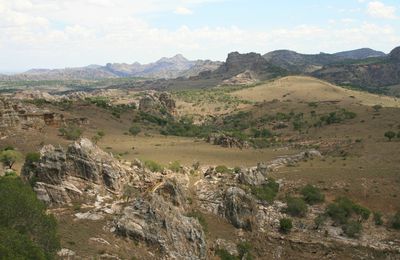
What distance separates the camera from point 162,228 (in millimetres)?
26000

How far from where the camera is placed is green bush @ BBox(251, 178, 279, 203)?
118ft

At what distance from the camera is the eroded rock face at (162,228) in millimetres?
25312

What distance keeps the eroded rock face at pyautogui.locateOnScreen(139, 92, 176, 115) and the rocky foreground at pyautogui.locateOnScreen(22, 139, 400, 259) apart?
64.8 meters

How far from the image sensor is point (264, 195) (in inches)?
1420

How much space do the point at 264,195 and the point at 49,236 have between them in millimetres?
20319

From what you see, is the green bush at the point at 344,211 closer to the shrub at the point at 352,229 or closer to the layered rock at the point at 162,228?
the shrub at the point at 352,229

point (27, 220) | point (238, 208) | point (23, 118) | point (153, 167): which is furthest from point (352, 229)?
point (23, 118)

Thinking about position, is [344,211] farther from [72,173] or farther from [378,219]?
[72,173]

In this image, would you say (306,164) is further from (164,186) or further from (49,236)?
(49,236)

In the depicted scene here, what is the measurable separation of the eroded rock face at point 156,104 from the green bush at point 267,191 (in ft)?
206

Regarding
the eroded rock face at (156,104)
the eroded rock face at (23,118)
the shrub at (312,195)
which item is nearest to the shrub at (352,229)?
the shrub at (312,195)

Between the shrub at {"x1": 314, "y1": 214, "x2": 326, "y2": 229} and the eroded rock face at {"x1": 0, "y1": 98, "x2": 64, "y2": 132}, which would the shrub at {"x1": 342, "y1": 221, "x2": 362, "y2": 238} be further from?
the eroded rock face at {"x1": 0, "y1": 98, "x2": 64, "y2": 132}

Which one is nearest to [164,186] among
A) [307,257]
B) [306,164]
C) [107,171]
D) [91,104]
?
[107,171]

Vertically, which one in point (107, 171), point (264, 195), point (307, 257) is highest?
point (107, 171)
